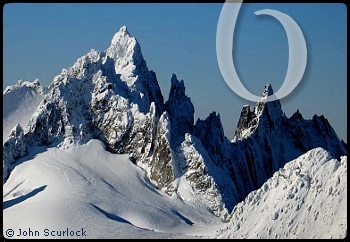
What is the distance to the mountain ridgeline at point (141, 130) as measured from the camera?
268 feet

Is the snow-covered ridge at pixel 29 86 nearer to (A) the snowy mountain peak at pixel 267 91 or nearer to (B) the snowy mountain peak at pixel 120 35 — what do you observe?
(B) the snowy mountain peak at pixel 120 35

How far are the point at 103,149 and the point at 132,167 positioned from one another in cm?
421

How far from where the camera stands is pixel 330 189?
60.2 meters

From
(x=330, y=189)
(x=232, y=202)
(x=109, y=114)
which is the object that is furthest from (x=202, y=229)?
(x=109, y=114)

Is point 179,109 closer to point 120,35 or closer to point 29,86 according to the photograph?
point 120,35

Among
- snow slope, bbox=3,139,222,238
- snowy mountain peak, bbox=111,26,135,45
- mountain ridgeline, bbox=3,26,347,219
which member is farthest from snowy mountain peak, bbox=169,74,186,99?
snow slope, bbox=3,139,222,238

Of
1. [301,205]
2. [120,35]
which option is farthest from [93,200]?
[120,35]

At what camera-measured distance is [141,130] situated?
85562 millimetres

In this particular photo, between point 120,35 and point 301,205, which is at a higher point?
point 120,35

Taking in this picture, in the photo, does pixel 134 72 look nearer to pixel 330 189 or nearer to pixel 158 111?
pixel 158 111

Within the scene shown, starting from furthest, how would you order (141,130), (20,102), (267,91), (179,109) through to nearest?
(267,91) < (20,102) < (179,109) < (141,130)

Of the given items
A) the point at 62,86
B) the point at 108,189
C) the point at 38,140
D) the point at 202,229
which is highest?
the point at 62,86

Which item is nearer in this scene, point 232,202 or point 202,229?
point 202,229

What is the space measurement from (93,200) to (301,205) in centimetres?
2215
